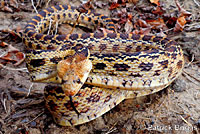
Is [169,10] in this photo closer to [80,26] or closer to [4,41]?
[80,26]

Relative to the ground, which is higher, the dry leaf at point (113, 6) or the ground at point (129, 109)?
the dry leaf at point (113, 6)

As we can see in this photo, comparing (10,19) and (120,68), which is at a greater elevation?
(120,68)

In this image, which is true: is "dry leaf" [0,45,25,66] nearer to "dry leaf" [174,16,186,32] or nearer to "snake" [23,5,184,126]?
"snake" [23,5,184,126]

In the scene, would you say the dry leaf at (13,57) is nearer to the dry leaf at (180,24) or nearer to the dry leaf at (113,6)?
the dry leaf at (113,6)

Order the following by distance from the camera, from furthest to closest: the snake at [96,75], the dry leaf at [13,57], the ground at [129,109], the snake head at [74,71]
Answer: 1. the dry leaf at [13,57]
2. the ground at [129,109]
3. the snake at [96,75]
4. the snake head at [74,71]

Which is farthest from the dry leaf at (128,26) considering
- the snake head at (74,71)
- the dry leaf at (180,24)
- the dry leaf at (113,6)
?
the snake head at (74,71)

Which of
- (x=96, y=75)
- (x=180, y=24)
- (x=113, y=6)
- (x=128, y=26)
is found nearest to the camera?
(x=96, y=75)

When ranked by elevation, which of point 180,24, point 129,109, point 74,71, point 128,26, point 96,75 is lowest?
point 129,109

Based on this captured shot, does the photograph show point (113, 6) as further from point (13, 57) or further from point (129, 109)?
point (129, 109)

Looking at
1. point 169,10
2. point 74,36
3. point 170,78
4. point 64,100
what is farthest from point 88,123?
point 169,10

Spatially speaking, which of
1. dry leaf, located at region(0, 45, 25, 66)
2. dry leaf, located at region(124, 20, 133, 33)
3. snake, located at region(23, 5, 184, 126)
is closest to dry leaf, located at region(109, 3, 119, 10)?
dry leaf, located at region(124, 20, 133, 33)

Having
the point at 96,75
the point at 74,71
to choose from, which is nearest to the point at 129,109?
the point at 96,75
